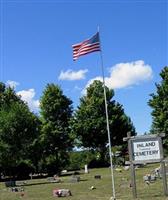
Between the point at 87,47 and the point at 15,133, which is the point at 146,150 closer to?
the point at 87,47

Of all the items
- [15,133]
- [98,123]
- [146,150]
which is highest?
[98,123]

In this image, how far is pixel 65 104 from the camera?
246 ft

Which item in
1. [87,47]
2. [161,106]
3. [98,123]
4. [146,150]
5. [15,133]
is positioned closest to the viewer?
[146,150]

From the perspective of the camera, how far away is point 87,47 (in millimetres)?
23281

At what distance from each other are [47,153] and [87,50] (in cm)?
5065

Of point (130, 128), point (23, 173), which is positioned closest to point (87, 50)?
point (23, 173)

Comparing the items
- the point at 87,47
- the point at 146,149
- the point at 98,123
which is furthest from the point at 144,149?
the point at 98,123

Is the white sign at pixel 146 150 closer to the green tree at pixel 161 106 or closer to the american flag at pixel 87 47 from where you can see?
the american flag at pixel 87 47

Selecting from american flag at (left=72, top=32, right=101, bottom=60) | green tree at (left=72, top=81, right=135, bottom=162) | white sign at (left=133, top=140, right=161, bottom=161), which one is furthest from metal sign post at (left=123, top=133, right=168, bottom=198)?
green tree at (left=72, top=81, right=135, bottom=162)

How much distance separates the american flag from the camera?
23172 millimetres

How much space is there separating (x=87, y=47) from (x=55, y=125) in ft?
167

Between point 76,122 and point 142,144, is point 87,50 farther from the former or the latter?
point 76,122

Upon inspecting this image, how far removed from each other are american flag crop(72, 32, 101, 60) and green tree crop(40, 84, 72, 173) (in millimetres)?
48386

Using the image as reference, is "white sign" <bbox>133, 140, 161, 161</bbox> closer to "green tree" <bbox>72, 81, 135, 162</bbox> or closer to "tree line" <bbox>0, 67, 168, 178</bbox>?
"tree line" <bbox>0, 67, 168, 178</bbox>
